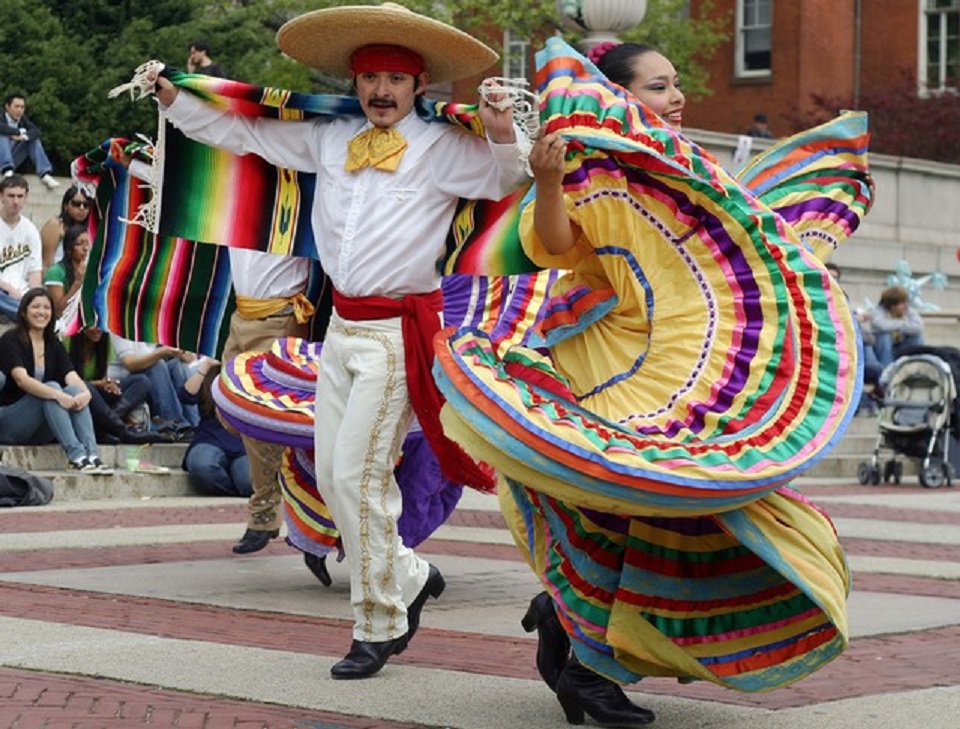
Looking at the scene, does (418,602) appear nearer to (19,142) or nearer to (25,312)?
(25,312)

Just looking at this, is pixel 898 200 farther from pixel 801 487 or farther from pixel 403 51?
pixel 403 51

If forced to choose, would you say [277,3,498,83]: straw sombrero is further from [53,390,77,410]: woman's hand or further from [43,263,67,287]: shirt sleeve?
[43,263,67,287]: shirt sleeve

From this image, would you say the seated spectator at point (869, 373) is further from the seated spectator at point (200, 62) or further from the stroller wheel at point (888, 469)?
the seated spectator at point (200, 62)

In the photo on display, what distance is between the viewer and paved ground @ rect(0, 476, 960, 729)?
5.90m

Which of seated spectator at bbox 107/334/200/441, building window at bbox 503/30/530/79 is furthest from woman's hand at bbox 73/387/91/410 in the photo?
building window at bbox 503/30/530/79

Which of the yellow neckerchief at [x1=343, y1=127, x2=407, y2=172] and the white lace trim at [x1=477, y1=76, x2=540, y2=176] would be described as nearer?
the white lace trim at [x1=477, y1=76, x2=540, y2=176]

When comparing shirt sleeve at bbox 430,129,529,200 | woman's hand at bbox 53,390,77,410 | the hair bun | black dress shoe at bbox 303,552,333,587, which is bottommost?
black dress shoe at bbox 303,552,333,587

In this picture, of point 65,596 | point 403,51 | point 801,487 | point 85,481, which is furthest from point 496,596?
point 801,487

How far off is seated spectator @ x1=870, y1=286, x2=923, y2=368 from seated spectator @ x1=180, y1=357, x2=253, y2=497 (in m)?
8.15

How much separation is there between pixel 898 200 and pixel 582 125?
2227cm

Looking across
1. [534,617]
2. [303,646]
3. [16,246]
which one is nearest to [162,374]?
[16,246]

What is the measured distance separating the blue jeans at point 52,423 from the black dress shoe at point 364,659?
700 cm

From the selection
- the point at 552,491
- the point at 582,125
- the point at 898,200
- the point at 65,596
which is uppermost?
the point at 898,200

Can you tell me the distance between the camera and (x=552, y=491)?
5.22 m
